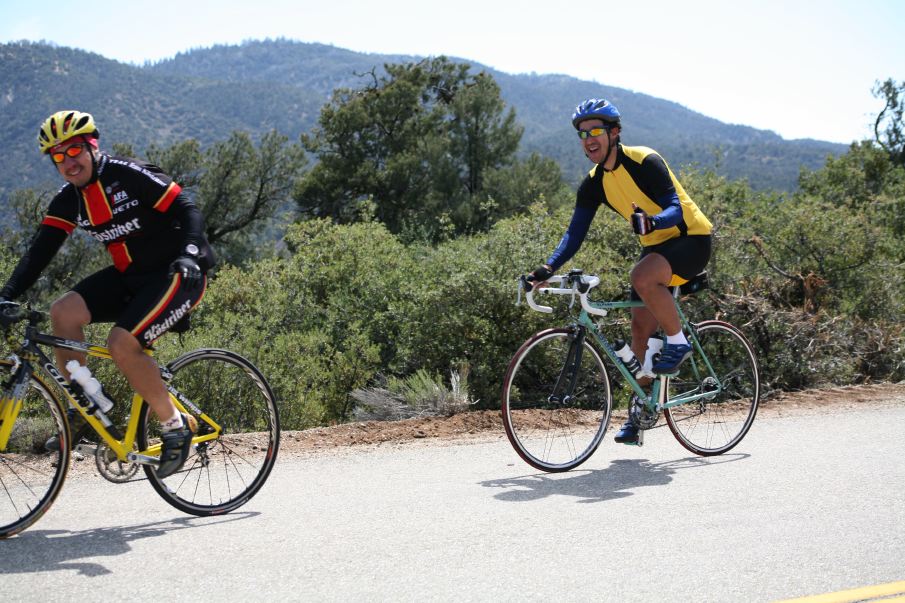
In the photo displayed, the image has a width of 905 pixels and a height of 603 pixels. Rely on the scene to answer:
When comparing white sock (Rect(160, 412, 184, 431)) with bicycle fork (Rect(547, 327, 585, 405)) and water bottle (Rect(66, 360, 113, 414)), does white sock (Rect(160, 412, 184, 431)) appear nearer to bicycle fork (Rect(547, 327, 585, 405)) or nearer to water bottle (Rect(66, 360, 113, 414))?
water bottle (Rect(66, 360, 113, 414))

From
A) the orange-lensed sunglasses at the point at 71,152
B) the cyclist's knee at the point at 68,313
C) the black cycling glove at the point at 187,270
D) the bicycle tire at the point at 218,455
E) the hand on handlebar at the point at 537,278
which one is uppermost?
the orange-lensed sunglasses at the point at 71,152

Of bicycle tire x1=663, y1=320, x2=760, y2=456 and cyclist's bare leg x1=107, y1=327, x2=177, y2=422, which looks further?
bicycle tire x1=663, y1=320, x2=760, y2=456

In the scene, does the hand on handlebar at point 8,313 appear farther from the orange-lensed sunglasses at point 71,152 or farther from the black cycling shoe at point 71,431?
the orange-lensed sunglasses at point 71,152

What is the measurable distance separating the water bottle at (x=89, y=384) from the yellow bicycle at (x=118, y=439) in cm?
3

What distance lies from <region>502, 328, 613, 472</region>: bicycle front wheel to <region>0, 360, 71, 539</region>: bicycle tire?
8.88 feet

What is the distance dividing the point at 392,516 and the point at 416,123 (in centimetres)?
4889

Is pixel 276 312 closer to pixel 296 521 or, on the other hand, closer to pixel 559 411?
pixel 559 411

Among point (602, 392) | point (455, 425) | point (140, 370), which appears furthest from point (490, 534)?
point (455, 425)

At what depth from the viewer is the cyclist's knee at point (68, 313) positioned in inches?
171

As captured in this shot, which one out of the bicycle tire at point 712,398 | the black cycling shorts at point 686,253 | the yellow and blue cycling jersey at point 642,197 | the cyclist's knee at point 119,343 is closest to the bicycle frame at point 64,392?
the cyclist's knee at point 119,343

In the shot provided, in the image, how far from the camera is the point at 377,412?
8.23 metres

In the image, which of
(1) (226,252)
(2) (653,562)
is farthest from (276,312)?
(1) (226,252)

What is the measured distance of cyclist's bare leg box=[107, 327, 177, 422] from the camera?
425 cm

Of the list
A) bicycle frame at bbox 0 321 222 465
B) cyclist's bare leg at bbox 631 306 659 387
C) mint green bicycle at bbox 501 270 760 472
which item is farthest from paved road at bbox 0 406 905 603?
cyclist's bare leg at bbox 631 306 659 387
